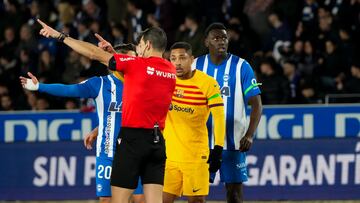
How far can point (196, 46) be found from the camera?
19.2 m

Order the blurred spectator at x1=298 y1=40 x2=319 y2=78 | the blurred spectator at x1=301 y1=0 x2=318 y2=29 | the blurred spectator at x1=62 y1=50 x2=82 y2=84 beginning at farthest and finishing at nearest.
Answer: the blurred spectator at x1=62 y1=50 x2=82 y2=84 < the blurred spectator at x1=301 y1=0 x2=318 y2=29 < the blurred spectator at x1=298 y1=40 x2=319 y2=78

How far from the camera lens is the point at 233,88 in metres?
12.4

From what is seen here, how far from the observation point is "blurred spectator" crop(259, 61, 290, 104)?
18125 millimetres

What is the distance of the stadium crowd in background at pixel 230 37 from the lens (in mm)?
18312

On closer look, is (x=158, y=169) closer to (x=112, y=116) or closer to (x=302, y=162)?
(x=112, y=116)

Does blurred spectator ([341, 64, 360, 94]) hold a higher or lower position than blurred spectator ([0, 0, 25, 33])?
lower

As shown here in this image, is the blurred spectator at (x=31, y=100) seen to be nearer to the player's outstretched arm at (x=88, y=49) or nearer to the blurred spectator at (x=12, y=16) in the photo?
the blurred spectator at (x=12, y=16)

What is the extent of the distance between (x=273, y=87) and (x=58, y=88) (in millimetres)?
7622

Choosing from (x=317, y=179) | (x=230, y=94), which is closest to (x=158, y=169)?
(x=230, y=94)

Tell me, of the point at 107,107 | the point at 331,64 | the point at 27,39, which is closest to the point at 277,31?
the point at 331,64

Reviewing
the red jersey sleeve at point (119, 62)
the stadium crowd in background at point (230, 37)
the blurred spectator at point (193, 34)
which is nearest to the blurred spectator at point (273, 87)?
the stadium crowd in background at point (230, 37)

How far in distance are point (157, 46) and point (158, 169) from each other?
1.18 metres

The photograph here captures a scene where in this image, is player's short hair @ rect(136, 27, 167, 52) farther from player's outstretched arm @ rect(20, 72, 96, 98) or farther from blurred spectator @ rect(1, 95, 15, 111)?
blurred spectator @ rect(1, 95, 15, 111)

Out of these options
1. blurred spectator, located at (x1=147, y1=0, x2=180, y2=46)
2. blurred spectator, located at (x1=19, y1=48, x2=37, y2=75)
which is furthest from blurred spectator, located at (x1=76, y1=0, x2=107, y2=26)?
blurred spectator, located at (x1=147, y1=0, x2=180, y2=46)
